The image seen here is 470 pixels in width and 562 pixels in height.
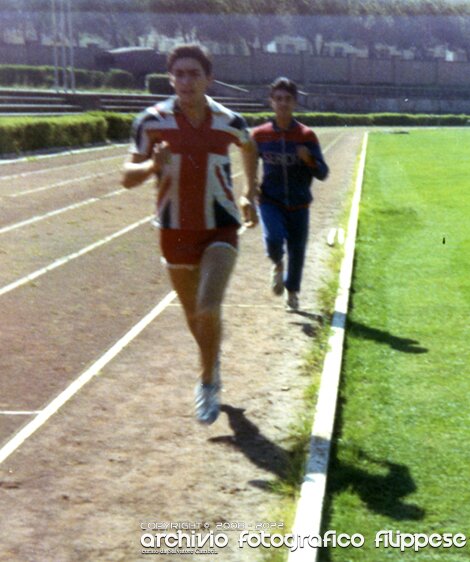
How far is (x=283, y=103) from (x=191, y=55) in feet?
9.11

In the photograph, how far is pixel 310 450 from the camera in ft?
18.8

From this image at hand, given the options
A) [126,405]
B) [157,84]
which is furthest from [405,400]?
[157,84]

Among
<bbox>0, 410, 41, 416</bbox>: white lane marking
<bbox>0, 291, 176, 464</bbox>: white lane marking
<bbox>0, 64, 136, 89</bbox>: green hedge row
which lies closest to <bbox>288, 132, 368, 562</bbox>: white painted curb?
<bbox>0, 291, 176, 464</bbox>: white lane marking

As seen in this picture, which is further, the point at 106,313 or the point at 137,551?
the point at 106,313

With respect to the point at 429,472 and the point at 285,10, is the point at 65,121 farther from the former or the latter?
the point at 285,10

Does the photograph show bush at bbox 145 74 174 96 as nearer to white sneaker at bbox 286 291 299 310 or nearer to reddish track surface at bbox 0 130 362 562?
reddish track surface at bbox 0 130 362 562

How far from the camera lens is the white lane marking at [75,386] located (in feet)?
19.9

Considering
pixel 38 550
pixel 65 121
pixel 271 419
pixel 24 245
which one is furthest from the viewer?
pixel 65 121

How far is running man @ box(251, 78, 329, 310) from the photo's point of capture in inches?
349

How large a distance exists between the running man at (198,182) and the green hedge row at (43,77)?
2532 inches

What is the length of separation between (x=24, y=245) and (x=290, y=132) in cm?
600

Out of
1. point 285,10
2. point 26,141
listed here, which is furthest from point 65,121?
point 285,10

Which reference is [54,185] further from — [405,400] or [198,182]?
[198,182]

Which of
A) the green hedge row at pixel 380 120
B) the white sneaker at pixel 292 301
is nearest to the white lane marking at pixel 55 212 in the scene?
the white sneaker at pixel 292 301
